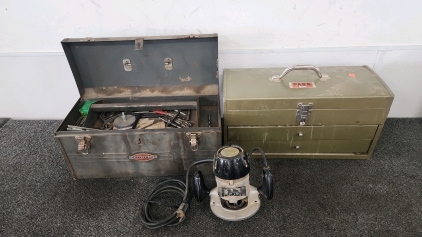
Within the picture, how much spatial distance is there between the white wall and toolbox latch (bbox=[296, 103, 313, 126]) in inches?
14.9

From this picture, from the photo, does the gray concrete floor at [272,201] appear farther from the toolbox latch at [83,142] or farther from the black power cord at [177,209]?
the toolbox latch at [83,142]

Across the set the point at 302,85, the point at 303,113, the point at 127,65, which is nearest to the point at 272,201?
the point at 303,113

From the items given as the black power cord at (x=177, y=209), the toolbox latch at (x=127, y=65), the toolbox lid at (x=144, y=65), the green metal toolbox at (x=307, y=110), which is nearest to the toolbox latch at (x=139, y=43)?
the toolbox lid at (x=144, y=65)

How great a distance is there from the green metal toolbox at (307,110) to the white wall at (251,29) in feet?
0.43

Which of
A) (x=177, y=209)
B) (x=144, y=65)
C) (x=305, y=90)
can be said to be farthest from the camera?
(x=144, y=65)

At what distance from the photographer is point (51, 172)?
137cm

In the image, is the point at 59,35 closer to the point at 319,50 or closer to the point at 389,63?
the point at 319,50

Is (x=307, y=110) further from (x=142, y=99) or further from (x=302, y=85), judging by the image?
(x=142, y=99)

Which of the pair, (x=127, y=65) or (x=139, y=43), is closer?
(x=139, y=43)

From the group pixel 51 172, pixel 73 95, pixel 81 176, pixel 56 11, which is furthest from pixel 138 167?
pixel 56 11

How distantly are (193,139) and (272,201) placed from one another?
41cm

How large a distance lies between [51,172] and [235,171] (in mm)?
928

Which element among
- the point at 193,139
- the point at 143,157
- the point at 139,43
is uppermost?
the point at 139,43

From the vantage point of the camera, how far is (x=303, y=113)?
1.21 meters
